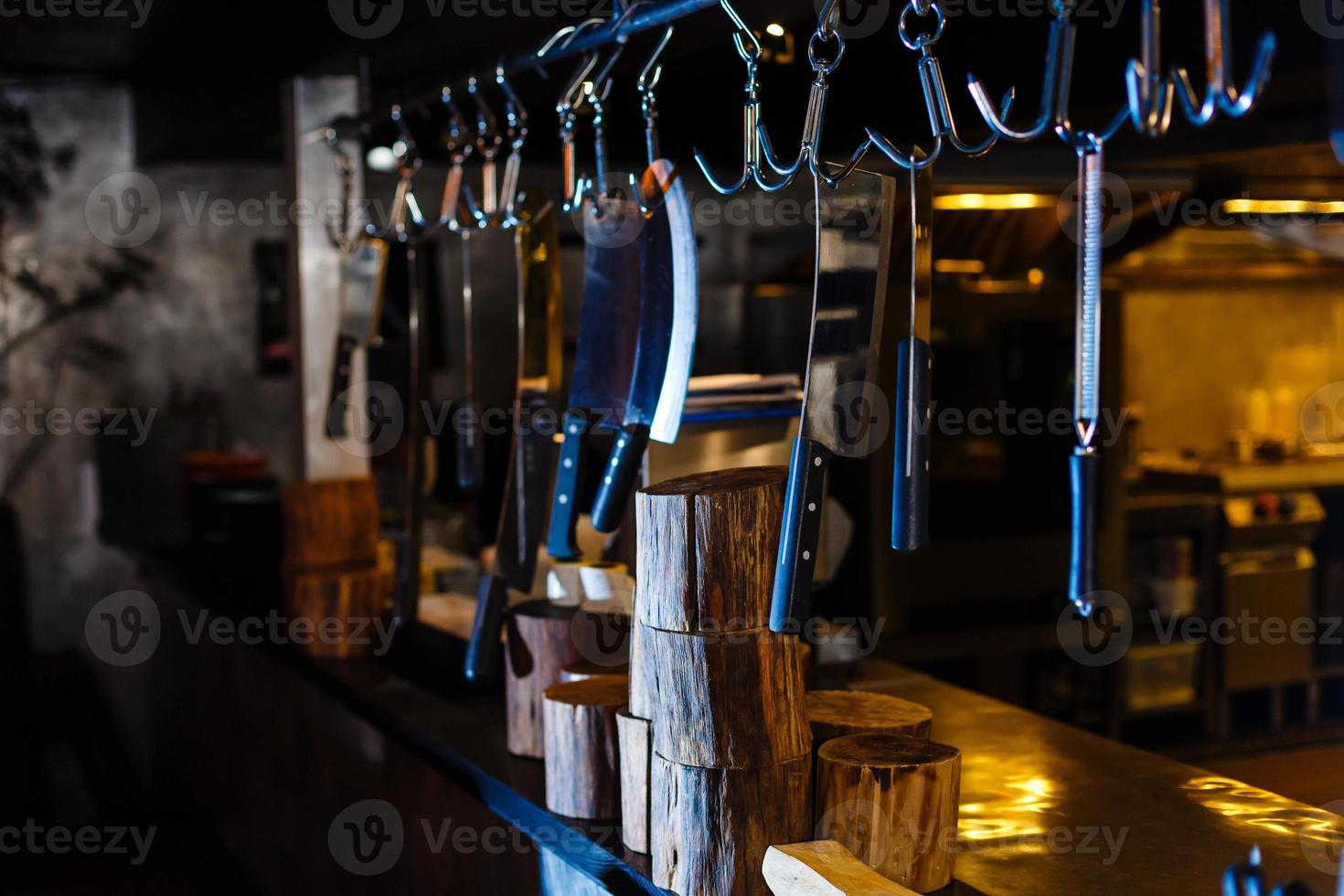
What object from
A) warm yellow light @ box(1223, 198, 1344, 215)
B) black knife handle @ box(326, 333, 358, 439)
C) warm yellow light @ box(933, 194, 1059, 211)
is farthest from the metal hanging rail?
warm yellow light @ box(1223, 198, 1344, 215)

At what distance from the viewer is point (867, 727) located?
144 centimetres

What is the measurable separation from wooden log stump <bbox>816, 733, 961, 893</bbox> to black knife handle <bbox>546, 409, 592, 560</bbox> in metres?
0.45

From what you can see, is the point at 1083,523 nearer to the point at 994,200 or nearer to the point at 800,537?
the point at 800,537

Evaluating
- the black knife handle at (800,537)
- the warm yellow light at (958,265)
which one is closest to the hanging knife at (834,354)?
the black knife handle at (800,537)

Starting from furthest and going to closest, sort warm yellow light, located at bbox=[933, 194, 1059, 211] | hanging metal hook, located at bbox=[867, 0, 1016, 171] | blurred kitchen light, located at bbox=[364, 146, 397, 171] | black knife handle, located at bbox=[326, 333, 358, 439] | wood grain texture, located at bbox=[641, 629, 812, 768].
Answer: blurred kitchen light, located at bbox=[364, 146, 397, 171] < warm yellow light, located at bbox=[933, 194, 1059, 211] < black knife handle, located at bbox=[326, 333, 358, 439] < wood grain texture, located at bbox=[641, 629, 812, 768] < hanging metal hook, located at bbox=[867, 0, 1016, 171]

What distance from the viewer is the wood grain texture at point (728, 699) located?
4.26 feet

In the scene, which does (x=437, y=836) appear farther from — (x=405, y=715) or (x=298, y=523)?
(x=298, y=523)

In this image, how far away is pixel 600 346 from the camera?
1641 mm

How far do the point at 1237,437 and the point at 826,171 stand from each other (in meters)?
4.80

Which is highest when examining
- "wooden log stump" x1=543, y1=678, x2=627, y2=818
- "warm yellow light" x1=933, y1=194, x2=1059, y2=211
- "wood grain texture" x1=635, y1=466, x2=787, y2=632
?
"warm yellow light" x1=933, y1=194, x2=1059, y2=211

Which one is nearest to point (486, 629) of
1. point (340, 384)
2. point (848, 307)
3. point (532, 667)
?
point (532, 667)

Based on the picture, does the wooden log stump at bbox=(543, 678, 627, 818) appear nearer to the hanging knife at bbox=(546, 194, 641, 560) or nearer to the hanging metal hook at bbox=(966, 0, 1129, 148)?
the hanging knife at bbox=(546, 194, 641, 560)

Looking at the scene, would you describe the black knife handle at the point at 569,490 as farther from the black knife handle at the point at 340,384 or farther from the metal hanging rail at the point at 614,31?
the black knife handle at the point at 340,384

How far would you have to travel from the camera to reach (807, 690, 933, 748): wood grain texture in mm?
1445
